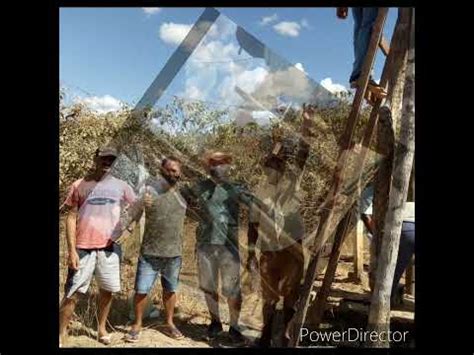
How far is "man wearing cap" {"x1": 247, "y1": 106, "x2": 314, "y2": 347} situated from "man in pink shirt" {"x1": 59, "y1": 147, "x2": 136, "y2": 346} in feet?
2.94

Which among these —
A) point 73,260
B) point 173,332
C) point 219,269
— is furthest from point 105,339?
point 219,269

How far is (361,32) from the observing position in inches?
150

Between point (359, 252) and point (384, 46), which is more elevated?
point (384, 46)

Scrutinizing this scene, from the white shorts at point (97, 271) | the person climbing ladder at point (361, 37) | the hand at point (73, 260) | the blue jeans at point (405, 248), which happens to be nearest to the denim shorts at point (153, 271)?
the white shorts at point (97, 271)

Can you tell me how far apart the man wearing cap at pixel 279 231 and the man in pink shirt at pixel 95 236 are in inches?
35.2

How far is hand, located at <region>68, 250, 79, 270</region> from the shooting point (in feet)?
11.9

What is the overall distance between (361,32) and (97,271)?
2344 millimetres

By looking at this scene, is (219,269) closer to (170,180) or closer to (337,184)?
(170,180)

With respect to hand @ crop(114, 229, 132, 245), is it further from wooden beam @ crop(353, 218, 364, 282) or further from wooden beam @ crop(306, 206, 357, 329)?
wooden beam @ crop(353, 218, 364, 282)

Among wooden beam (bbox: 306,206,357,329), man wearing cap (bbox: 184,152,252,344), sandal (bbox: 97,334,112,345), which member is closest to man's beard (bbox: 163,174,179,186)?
man wearing cap (bbox: 184,152,252,344)

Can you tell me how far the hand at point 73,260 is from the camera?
363 cm
